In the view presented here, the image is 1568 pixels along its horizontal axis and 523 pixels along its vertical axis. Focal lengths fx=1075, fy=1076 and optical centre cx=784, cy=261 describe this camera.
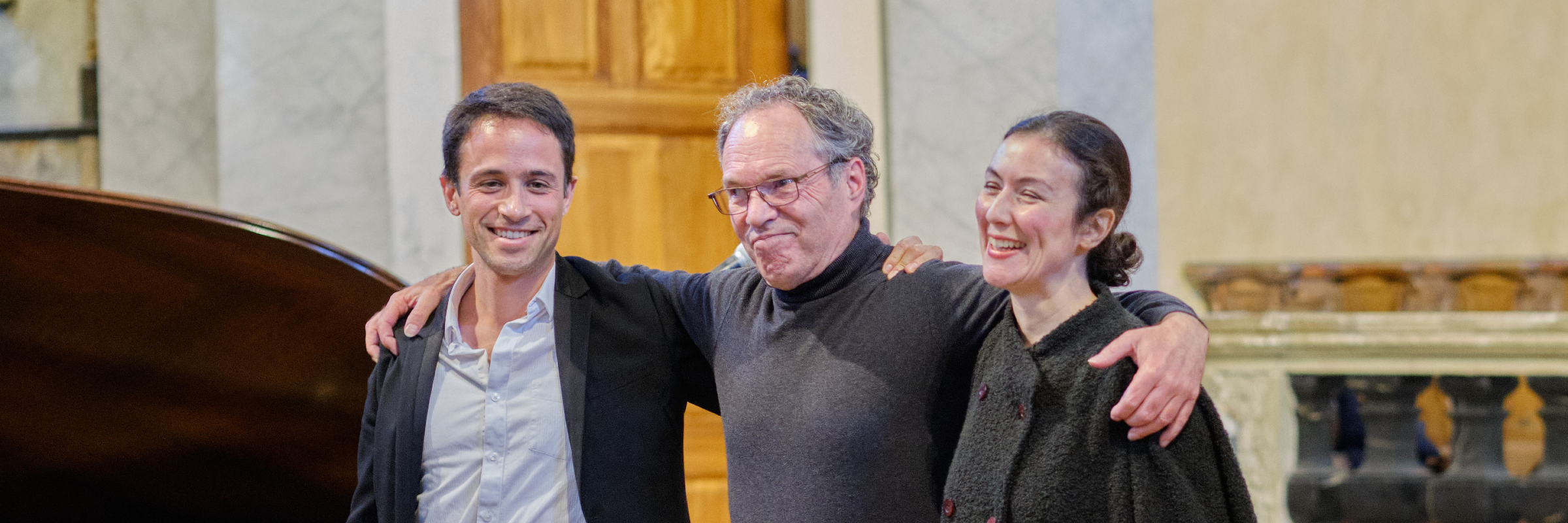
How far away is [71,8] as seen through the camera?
3.66m

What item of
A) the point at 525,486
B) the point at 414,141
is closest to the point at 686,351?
the point at 525,486

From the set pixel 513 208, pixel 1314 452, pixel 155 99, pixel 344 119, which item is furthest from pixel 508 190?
pixel 155 99

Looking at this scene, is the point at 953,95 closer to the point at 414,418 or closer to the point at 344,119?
the point at 344,119

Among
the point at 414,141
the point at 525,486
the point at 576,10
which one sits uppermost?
the point at 576,10

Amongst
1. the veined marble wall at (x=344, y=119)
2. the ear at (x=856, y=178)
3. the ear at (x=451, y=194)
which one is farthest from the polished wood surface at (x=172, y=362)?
the veined marble wall at (x=344, y=119)

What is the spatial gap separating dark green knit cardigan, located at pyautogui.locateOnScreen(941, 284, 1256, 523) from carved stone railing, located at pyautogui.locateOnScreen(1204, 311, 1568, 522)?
2138mm

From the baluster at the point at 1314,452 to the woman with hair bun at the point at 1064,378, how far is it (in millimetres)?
2101

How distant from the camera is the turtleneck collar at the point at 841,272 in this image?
1.45 meters

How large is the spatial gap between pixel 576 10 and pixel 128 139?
1556 millimetres

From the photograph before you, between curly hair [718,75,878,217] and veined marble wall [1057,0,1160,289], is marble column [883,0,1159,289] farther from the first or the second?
curly hair [718,75,878,217]

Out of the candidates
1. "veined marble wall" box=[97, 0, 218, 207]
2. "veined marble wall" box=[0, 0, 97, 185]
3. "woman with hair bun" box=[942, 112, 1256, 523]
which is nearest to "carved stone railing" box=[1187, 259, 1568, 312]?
"woman with hair bun" box=[942, 112, 1256, 523]

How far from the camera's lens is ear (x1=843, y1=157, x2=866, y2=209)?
4.95ft

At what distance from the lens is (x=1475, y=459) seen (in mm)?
2918

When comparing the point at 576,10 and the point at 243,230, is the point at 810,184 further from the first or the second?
the point at 576,10
